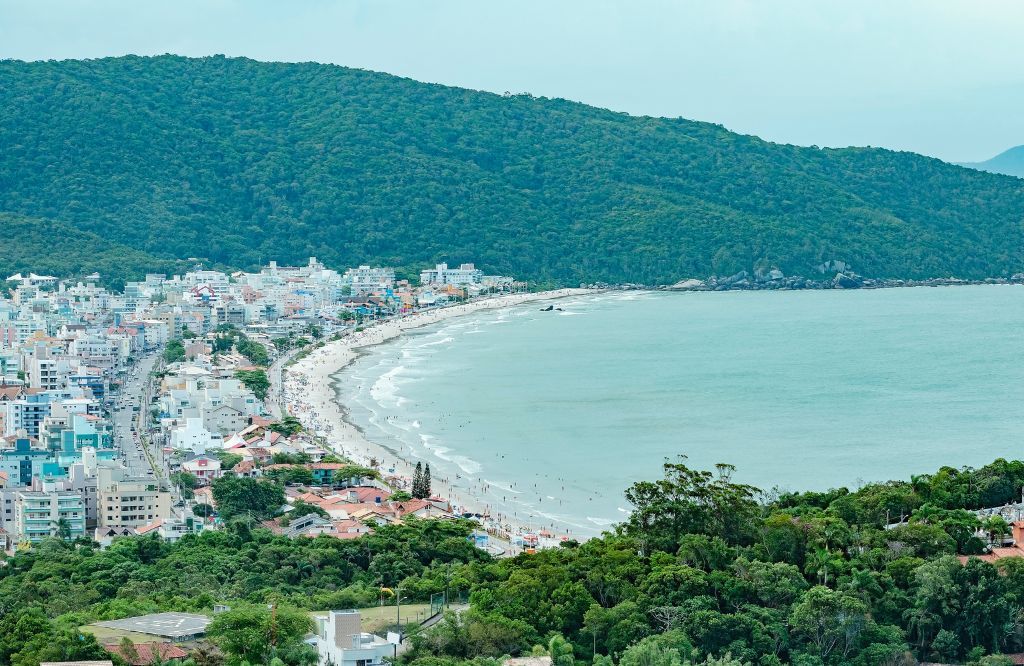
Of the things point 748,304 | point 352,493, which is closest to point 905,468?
point 352,493

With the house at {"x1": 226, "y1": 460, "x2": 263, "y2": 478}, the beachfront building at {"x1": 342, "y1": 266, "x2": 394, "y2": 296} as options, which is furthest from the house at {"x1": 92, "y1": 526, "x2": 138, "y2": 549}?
the beachfront building at {"x1": 342, "y1": 266, "x2": 394, "y2": 296}

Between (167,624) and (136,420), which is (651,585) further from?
(136,420)

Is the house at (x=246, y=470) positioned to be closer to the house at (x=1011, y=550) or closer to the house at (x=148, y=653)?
the house at (x=148, y=653)

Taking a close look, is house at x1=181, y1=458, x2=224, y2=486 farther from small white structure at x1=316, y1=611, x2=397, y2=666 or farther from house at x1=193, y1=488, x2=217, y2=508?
small white structure at x1=316, y1=611, x2=397, y2=666

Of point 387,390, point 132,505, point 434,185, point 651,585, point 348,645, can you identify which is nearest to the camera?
point 348,645

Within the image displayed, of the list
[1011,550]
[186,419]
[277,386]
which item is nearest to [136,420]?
[186,419]

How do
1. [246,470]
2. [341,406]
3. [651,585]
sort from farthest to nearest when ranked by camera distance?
[341,406] → [246,470] → [651,585]
